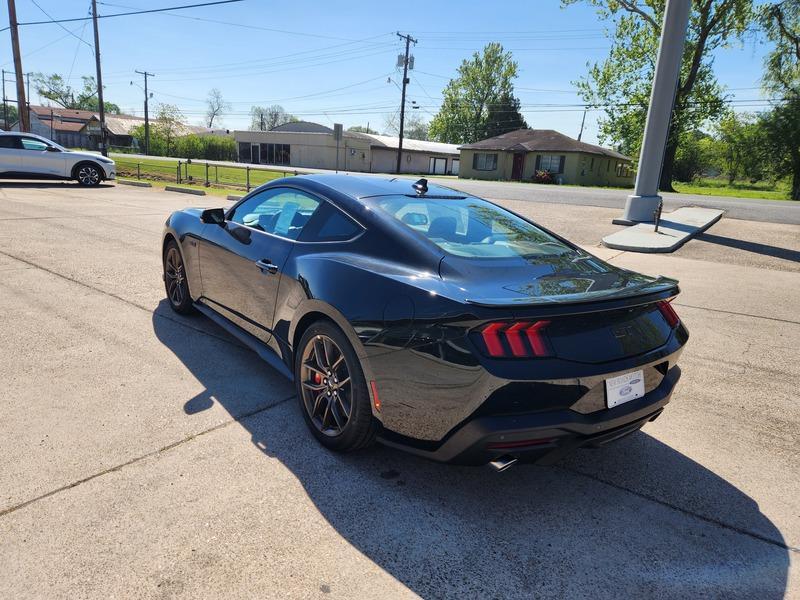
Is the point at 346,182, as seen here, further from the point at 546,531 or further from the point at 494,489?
the point at 546,531

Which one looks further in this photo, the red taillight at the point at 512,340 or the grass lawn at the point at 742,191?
the grass lawn at the point at 742,191

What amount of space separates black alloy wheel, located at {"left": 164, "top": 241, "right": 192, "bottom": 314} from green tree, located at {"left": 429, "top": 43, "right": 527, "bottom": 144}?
3019 inches

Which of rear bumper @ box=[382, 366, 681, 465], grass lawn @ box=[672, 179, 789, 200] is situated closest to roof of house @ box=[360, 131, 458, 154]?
grass lawn @ box=[672, 179, 789, 200]

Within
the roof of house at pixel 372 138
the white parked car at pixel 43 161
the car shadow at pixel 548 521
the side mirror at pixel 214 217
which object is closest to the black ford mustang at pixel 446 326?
the car shadow at pixel 548 521

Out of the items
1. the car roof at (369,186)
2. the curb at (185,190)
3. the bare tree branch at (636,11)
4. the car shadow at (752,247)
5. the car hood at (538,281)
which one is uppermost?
the bare tree branch at (636,11)

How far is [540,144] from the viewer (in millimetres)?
48438

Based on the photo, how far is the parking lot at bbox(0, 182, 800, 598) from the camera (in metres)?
2.17

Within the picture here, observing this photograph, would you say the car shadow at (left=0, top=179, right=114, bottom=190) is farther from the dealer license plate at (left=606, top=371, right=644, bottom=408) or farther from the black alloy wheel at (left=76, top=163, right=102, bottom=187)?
the dealer license plate at (left=606, top=371, right=644, bottom=408)

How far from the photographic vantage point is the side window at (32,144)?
1716cm

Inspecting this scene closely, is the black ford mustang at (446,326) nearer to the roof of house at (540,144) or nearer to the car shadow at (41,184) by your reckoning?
the car shadow at (41,184)

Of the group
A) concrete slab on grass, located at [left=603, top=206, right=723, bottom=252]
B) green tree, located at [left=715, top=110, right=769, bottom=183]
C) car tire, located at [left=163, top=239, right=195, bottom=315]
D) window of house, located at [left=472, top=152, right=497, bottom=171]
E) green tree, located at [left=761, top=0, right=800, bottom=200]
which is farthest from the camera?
window of house, located at [left=472, top=152, right=497, bottom=171]

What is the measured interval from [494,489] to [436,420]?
2.23 ft

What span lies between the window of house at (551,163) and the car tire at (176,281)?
150 feet

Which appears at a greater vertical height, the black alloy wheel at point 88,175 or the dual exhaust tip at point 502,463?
the black alloy wheel at point 88,175
